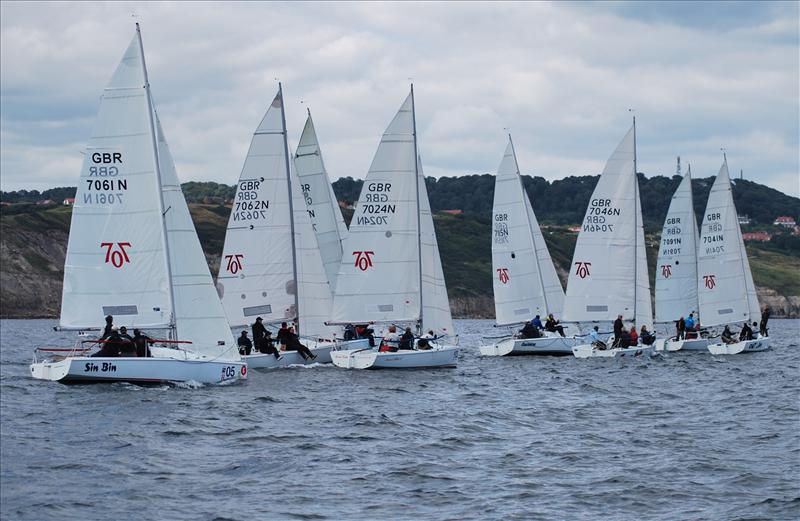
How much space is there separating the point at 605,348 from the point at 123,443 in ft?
→ 86.4

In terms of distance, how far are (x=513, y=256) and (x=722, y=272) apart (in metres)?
9.36

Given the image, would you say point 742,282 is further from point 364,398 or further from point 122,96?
point 122,96

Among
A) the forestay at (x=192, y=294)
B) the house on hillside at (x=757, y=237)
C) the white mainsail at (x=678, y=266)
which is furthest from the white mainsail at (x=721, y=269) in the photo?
the house on hillside at (x=757, y=237)

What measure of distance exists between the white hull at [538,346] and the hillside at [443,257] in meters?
75.2

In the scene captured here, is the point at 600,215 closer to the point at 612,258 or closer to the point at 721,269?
the point at 612,258

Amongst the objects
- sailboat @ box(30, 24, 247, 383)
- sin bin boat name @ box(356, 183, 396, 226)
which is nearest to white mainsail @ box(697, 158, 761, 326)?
sin bin boat name @ box(356, 183, 396, 226)

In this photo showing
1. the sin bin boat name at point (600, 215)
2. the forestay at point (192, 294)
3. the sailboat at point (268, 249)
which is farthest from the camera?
the sin bin boat name at point (600, 215)

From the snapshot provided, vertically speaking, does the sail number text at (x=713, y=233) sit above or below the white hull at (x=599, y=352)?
above

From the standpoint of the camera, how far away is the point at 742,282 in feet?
162

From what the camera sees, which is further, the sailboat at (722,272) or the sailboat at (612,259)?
the sailboat at (722,272)

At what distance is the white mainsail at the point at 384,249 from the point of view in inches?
1476

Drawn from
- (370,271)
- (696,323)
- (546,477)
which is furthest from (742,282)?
(546,477)

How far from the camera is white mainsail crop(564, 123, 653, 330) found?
46469mm

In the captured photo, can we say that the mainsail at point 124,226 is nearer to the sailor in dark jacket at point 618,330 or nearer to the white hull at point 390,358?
the white hull at point 390,358
